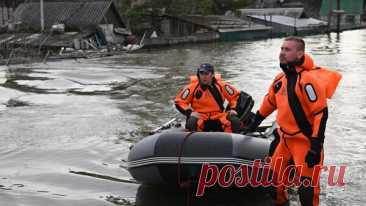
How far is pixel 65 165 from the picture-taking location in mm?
8500

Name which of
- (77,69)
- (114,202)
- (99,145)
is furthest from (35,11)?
(114,202)

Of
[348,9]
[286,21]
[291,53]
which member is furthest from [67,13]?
[348,9]

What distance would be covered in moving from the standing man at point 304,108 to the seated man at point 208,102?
7.08 ft

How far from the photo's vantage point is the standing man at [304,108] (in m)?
4.88

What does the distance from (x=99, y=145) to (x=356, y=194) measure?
4.76 metres

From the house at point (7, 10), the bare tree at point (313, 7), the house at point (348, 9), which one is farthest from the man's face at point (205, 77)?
the bare tree at point (313, 7)

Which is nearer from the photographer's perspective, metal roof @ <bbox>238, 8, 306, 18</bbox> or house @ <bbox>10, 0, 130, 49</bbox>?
house @ <bbox>10, 0, 130, 49</bbox>

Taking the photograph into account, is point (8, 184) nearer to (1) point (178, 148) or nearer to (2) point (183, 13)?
(1) point (178, 148)

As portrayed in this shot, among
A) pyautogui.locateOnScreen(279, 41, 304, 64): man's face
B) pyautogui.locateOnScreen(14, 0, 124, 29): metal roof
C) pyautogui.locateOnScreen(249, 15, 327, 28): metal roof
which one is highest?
pyautogui.locateOnScreen(279, 41, 304, 64): man's face

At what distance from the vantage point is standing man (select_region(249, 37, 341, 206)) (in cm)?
488

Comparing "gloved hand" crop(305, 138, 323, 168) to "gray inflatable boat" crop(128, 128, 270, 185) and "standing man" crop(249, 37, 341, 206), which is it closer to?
"standing man" crop(249, 37, 341, 206)

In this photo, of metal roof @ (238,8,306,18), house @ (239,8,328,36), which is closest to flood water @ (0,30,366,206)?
house @ (239,8,328,36)

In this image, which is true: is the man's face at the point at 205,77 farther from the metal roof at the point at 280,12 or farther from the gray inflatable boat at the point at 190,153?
the metal roof at the point at 280,12

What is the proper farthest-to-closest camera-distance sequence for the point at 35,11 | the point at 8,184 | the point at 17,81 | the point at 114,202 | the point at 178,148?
the point at 35,11
the point at 17,81
the point at 8,184
the point at 114,202
the point at 178,148
